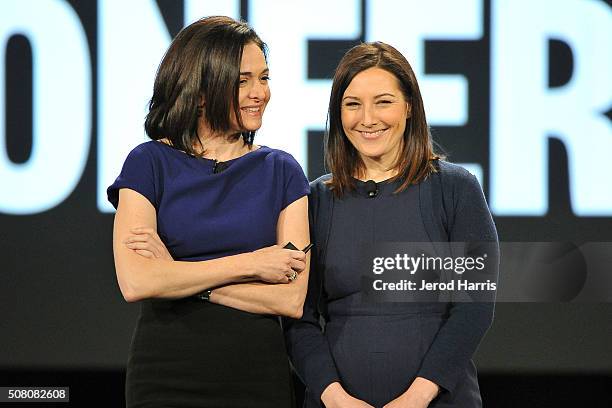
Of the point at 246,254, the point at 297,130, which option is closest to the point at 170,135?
the point at 246,254

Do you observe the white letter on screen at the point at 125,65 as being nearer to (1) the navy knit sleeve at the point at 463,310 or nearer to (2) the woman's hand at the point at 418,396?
(1) the navy knit sleeve at the point at 463,310

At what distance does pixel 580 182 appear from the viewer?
3.84m

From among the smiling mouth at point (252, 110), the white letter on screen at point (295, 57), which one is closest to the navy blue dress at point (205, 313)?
the smiling mouth at point (252, 110)

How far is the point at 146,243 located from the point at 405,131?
789 mm

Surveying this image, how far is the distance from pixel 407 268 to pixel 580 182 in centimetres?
165

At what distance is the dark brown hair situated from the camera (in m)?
2.24

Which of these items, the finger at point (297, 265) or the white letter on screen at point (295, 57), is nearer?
the finger at point (297, 265)

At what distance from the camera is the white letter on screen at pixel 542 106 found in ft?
12.6

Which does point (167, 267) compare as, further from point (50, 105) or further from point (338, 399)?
point (50, 105)

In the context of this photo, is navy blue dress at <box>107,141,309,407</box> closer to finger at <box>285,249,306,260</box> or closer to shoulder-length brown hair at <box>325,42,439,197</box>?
finger at <box>285,249,306,260</box>

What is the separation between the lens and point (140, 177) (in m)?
2.21

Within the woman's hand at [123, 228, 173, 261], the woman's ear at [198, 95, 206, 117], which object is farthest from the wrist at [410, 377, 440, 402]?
the woman's ear at [198, 95, 206, 117]

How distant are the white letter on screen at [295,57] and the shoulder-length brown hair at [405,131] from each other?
133 cm

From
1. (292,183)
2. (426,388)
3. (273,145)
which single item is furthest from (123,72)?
(426,388)
